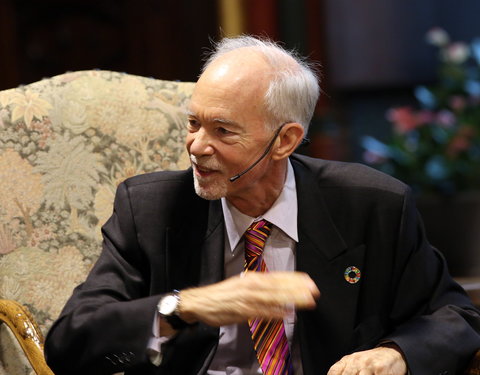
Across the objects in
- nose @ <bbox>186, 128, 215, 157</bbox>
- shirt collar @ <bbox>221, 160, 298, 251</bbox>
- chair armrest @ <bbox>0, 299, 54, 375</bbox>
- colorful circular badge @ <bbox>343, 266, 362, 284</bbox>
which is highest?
nose @ <bbox>186, 128, 215, 157</bbox>

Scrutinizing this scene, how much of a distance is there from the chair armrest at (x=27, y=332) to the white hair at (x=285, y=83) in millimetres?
770

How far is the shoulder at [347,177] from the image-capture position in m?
2.24

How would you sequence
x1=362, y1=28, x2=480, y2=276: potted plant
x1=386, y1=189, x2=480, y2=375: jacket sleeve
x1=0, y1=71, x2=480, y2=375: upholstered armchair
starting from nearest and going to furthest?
1. x1=386, y1=189, x2=480, y2=375: jacket sleeve
2. x1=0, y1=71, x2=480, y2=375: upholstered armchair
3. x1=362, y1=28, x2=480, y2=276: potted plant

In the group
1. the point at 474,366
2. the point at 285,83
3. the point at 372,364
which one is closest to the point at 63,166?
the point at 285,83

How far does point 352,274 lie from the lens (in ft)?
7.09

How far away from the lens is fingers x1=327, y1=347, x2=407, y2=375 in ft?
6.33

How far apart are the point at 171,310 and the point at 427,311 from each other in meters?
0.67

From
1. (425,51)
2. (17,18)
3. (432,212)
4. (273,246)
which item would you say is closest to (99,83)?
(273,246)

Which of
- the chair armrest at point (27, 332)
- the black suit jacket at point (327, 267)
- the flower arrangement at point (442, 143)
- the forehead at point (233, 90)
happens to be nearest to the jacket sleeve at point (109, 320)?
the black suit jacket at point (327, 267)

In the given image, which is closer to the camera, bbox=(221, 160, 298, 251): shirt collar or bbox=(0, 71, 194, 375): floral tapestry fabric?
bbox=(221, 160, 298, 251): shirt collar

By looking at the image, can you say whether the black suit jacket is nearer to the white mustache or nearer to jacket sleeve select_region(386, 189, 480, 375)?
jacket sleeve select_region(386, 189, 480, 375)

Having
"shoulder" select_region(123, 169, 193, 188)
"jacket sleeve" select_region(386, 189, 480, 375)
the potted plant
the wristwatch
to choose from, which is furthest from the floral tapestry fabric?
the potted plant

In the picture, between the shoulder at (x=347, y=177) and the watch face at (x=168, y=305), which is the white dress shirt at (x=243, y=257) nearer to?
the shoulder at (x=347, y=177)

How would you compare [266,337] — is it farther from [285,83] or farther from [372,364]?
[285,83]
